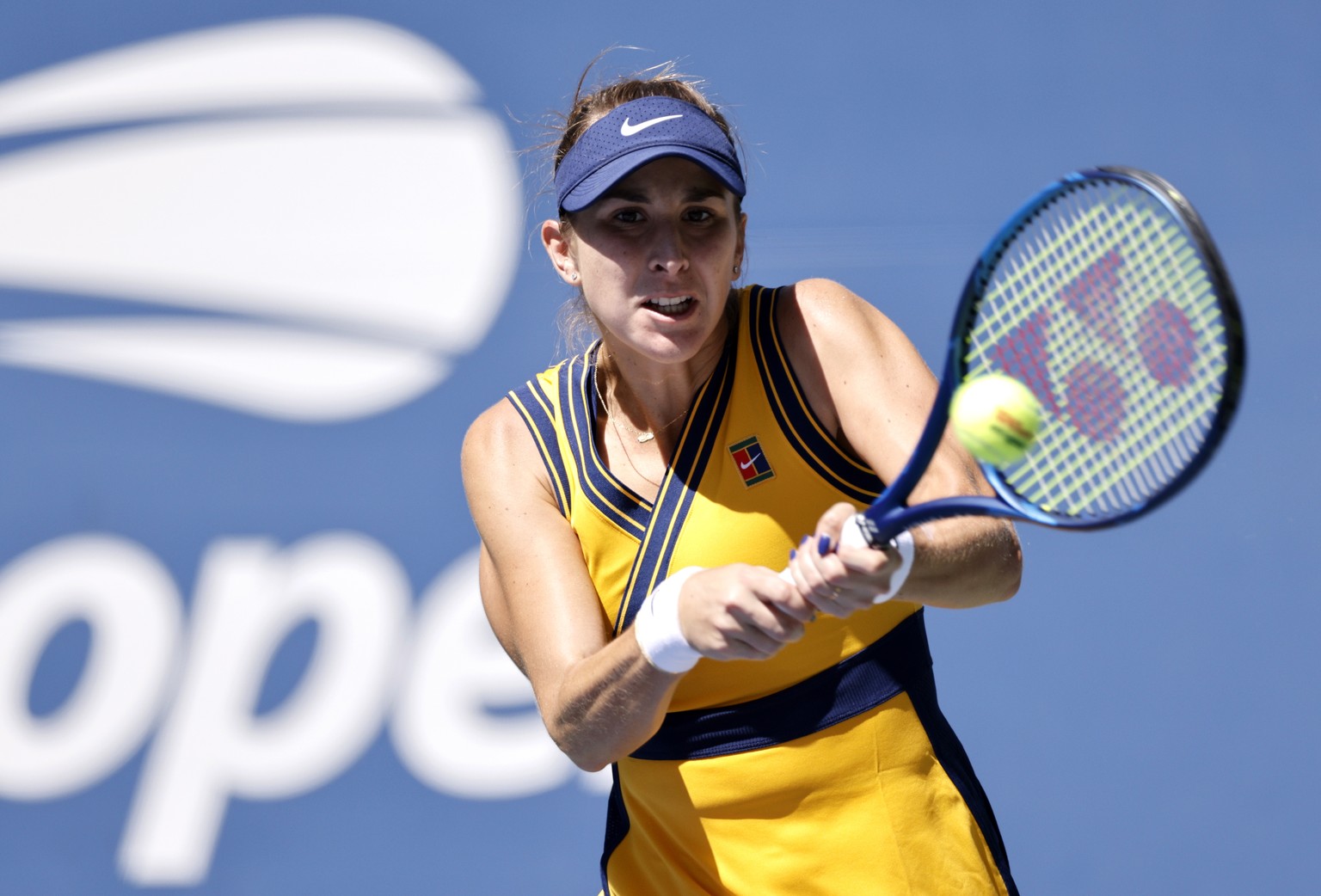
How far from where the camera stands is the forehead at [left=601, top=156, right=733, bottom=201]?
5.84ft

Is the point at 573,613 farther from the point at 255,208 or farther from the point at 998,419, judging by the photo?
the point at 255,208

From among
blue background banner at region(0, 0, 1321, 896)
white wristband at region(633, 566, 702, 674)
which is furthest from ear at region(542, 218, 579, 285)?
blue background banner at region(0, 0, 1321, 896)

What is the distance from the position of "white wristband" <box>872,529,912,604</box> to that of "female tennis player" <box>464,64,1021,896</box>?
0.51 ft

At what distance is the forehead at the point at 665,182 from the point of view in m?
1.78

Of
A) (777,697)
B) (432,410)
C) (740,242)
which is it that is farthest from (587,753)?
(432,410)

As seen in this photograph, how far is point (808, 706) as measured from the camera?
181 cm

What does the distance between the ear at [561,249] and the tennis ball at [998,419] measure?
29.6 inches

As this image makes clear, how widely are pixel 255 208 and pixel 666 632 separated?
8.33 feet

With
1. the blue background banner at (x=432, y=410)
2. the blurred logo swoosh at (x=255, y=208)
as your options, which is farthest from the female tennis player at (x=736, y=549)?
the blurred logo swoosh at (x=255, y=208)

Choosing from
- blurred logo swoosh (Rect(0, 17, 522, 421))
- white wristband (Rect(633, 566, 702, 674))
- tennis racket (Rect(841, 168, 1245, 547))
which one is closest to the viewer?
tennis racket (Rect(841, 168, 1245, 547))

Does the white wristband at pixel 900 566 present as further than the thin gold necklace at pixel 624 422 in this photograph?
No

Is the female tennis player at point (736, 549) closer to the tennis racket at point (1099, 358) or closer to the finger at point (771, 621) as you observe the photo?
the tennis racket at point (1099, 358)

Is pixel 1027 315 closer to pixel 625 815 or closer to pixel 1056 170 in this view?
pixel 625 815

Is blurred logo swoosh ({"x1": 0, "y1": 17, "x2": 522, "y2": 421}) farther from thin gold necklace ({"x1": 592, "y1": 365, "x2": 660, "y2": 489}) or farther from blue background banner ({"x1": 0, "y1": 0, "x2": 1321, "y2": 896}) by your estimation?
thin gold necklace ({"x1": 592, "y1": 365, "x2": 660, "y2": 489})
